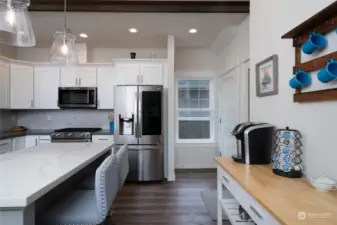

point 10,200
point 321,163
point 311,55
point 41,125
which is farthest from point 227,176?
point 41,125

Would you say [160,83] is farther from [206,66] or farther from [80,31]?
[80,31]

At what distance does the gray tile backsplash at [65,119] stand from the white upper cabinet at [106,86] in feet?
1.07

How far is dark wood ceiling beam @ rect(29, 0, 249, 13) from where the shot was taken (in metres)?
3.16

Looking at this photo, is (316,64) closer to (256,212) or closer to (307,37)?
(307,37)

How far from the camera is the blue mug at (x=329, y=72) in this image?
3.92 feet

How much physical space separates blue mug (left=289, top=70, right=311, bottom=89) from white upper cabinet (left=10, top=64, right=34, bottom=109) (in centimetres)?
461

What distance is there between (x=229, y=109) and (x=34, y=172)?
3.49 m

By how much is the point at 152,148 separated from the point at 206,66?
2278 mm

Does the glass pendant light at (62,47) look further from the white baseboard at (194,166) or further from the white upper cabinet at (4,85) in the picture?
the white baseboard at (194,166)

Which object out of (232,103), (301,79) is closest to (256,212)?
(301,79)

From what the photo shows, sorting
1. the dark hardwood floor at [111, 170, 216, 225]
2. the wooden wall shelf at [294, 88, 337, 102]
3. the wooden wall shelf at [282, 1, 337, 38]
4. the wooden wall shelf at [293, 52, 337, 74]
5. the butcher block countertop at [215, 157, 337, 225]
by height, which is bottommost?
the dark hardwood floor at [111, 170, 216, 225]

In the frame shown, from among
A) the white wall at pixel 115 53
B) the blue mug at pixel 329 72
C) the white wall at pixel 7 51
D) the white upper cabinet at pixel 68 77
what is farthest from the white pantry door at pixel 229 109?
the white wall at pixel 7 51

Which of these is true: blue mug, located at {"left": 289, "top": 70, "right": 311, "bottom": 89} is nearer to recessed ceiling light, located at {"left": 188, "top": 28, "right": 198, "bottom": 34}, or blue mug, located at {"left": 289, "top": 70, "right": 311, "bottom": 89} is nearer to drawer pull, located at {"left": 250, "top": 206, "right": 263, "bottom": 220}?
drawer pull, located at {"left": 250, "top": 206, "right": 263, "bottom": 220}

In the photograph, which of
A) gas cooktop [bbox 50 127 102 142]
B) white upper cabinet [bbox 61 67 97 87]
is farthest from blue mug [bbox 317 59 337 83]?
white upper cabinet [bbox 61 67 97 87]
